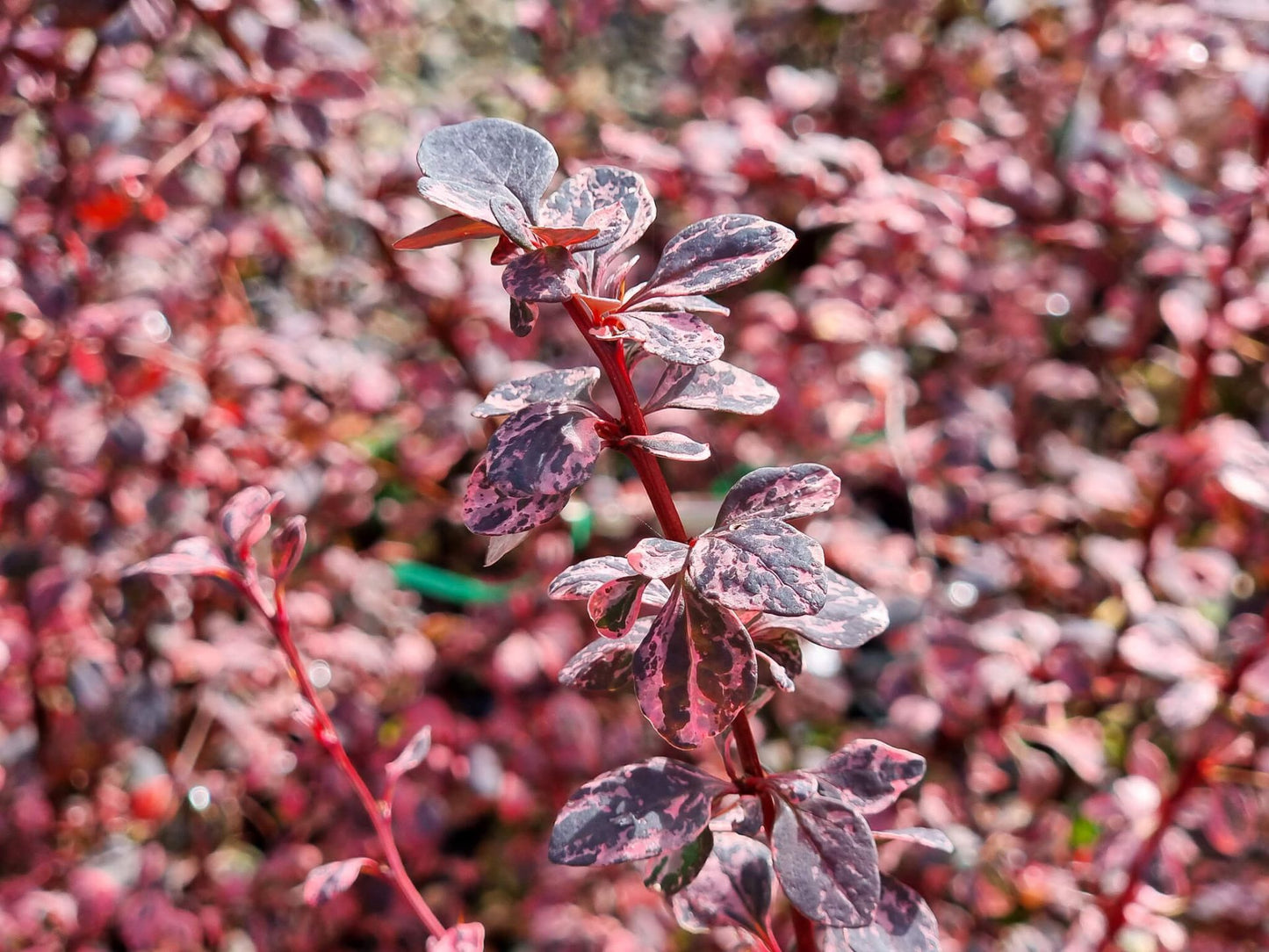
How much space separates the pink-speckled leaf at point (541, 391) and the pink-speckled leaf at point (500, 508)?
3cm

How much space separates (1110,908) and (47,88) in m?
1.53

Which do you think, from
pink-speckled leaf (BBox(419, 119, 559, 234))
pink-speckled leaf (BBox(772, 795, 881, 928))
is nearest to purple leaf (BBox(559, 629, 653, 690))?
pink-speckled leaf (BBox(772, 795, 881, 928))

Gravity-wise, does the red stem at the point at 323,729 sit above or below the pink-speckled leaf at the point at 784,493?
below

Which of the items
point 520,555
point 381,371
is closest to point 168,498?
point 381,371

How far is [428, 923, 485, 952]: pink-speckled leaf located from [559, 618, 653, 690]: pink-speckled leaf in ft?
0.48

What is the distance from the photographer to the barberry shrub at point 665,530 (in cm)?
42

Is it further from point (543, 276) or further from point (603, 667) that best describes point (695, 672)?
point (543, 276)

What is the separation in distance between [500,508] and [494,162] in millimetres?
150

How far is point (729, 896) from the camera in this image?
22.3 inches

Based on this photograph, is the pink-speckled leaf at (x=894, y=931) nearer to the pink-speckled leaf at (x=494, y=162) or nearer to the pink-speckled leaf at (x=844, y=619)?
the pink-speckled leaf at (x=844, y=619)

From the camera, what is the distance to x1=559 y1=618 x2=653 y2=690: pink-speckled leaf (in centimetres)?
51

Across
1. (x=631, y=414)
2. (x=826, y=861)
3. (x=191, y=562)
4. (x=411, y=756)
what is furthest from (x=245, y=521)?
(x=826, y=861)

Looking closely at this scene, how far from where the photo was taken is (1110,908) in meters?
0.99

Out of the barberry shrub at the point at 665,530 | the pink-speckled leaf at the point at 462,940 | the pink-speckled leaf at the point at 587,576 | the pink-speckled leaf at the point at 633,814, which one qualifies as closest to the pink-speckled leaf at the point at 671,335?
the barberry shrub at the point at 665,530
